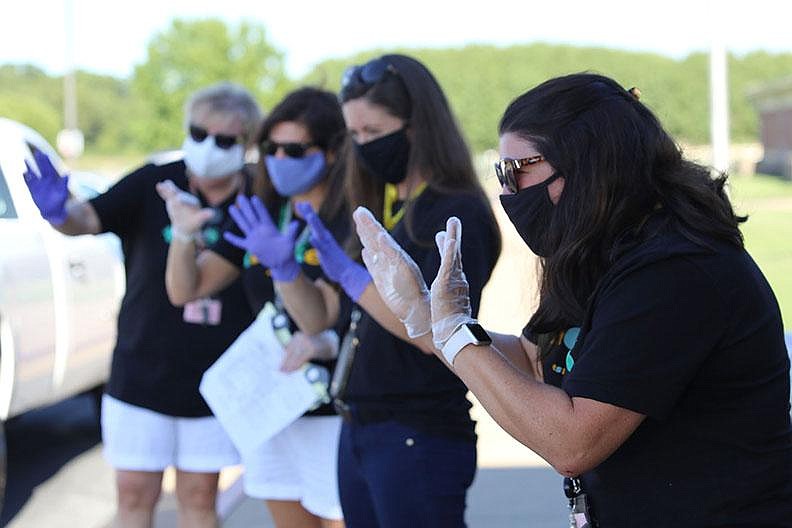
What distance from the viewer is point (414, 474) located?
2.97m

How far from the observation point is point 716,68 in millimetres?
20609

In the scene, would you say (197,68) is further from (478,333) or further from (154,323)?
(478,333)

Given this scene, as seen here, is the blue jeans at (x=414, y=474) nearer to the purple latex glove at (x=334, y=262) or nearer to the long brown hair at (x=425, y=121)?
the purple latex glove at (x=334, y=262)

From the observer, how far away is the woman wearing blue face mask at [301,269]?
375 cm

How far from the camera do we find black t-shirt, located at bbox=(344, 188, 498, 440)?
3.01 metres

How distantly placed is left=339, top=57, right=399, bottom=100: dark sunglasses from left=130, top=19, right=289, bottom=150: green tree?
133 feet

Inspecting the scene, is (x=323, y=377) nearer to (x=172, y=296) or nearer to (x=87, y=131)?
(x=172, y=296)

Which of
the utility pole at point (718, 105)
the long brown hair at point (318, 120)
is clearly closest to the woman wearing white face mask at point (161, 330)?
the long brown hair at point (318, 120)

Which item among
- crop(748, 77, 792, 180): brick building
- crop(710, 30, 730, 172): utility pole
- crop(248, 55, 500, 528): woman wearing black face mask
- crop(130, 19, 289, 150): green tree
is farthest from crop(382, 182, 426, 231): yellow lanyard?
crop(748, 77, 792, 180): brick building

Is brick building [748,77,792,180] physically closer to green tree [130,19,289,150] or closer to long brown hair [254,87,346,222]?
green tree [130,19,289,150]

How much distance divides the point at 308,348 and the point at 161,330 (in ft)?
2.50

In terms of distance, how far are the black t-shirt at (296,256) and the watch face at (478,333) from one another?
1348 millimetres

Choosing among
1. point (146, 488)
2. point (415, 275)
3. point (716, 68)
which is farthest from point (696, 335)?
point (716, 68)

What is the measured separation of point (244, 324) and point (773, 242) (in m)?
16.1
